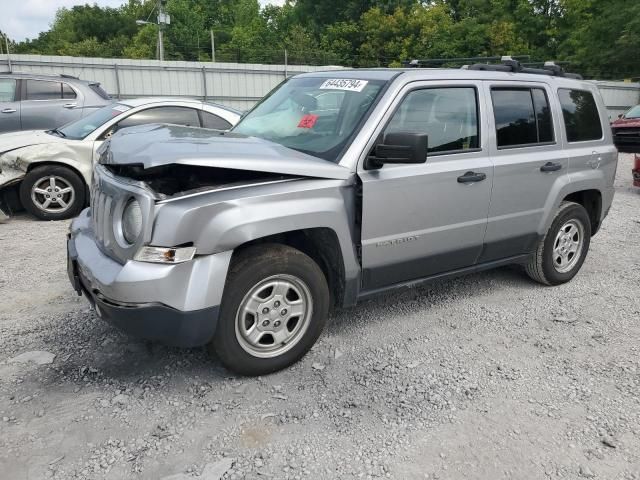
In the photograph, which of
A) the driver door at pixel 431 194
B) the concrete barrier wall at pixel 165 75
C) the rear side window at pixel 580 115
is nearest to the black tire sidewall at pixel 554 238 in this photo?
the rear side window at pixel 580 115

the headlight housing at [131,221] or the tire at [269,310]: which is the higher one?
the headlight housing at [131,221]

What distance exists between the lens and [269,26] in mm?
57312

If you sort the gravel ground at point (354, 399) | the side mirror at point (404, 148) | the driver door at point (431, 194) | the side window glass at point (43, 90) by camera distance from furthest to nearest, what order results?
the side window glass at point (43, 90) < the driver door at point (431, 194) < the side mirror at point (404, 148) < the gravel ground at point (354, 399)

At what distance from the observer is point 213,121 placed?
738 cm

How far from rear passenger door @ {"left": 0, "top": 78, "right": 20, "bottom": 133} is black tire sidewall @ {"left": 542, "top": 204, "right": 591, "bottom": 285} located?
8905 millimetres

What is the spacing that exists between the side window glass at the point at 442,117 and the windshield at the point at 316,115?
0.76 feet

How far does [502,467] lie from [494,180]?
2189mm

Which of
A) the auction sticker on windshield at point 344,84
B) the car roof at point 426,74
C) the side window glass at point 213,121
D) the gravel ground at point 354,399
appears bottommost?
the gravel ground at point 354,399

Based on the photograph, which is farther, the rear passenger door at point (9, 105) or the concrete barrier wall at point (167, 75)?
the concrete barrier wall at point (167, 75)

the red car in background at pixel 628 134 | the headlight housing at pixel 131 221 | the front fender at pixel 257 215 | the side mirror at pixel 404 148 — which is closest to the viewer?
the front fender at pixel 257 215

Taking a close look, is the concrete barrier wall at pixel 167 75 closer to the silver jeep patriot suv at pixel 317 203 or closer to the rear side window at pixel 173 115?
the rear side window at pixel 173 115

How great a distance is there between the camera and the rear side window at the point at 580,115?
15.4ft

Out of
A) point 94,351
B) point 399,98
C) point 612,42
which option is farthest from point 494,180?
point 612,42

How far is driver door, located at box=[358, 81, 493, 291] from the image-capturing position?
137 inches
